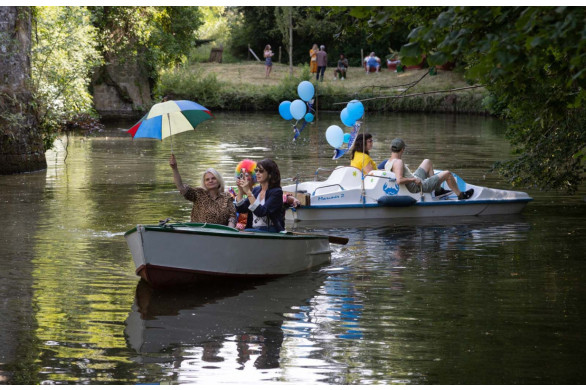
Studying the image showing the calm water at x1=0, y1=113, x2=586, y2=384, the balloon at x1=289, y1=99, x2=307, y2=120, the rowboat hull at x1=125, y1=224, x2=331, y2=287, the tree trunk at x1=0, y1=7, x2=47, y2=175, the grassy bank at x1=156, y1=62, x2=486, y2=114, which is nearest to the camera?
the calm water at x1=0, y1=113, x2=586, y2=384

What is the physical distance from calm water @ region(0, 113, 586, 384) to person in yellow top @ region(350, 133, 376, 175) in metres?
0.99

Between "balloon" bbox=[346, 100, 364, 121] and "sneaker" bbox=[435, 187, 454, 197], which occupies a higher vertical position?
"balloon" bbox=[346, 100, 364, 121]

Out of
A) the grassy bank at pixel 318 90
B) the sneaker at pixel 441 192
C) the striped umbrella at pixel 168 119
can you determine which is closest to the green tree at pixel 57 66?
the sneaker at pixel 441 192

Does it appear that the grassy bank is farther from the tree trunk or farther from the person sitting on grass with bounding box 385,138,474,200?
the person sitting on grass with bounding box 385,138,474,200

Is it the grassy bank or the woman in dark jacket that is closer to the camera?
the woman in dark jacket

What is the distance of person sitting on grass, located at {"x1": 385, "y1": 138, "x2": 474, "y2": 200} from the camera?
1391cm

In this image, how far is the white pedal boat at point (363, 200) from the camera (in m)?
13.9

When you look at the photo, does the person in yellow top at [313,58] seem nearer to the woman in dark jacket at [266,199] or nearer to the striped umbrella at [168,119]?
the striped umbrella at [168,119]

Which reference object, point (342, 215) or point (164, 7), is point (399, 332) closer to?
point (342, 215)

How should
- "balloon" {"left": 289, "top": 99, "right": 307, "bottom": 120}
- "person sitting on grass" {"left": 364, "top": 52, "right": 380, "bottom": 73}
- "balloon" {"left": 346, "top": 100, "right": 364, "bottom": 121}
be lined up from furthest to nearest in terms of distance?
"person sitting on grass" {"left": 364, "top": 52, "right": 380, "bottom": 73} < "balloon" {"left": 289, "top": 99, "right": 307, "bottom": 120} < "balloon" {"left": 346, "top": 100, "right": 364, "bottom": 121}

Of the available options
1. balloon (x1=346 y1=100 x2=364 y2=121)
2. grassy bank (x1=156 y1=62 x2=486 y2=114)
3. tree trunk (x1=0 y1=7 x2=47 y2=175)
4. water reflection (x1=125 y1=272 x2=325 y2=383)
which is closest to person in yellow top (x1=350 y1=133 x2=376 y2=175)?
balloon (x1=346 y1=100 x2=364 y2=121)

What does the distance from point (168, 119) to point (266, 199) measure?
159cm

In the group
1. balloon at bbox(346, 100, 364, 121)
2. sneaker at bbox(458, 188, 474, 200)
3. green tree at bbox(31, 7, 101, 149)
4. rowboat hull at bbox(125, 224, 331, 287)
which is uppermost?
green tree at bbox(31, 7, 101, 149)

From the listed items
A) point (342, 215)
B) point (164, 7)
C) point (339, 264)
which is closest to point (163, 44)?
point (164, 7)
